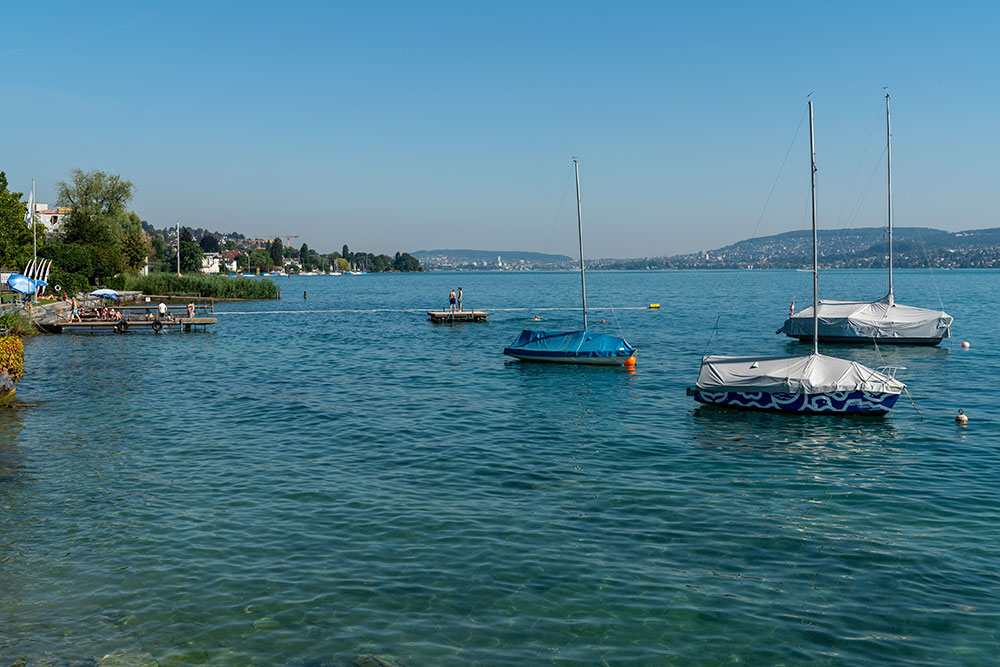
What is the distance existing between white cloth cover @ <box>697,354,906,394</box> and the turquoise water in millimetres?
1444

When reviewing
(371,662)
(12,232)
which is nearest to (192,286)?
(12,232)

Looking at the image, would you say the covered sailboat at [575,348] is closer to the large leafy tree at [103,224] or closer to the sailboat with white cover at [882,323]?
the sailboat with white cover at [882,323]

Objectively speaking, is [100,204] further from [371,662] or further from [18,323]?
[371,662]

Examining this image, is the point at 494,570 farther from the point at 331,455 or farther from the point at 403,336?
the point at 403,336

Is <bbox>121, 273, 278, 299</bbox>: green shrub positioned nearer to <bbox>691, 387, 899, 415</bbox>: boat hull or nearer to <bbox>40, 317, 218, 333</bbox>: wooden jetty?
<bbox>40, 317, 218, 333</bbox>: wooden jetty

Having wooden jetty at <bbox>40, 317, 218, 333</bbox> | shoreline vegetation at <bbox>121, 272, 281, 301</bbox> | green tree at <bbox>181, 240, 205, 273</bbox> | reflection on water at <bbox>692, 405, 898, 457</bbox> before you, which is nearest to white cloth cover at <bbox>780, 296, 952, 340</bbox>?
reflection on water at <bbox>692, 405, 898, 457</bbox>

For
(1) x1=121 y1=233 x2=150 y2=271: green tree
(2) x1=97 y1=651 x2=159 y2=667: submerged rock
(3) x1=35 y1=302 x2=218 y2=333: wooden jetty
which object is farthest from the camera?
(1) x1=121 y1=233 x2=150 y2=271: green tree

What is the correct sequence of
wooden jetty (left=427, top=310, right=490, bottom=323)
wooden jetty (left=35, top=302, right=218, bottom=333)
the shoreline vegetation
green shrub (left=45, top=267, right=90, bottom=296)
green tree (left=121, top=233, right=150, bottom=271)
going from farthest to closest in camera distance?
1. green tree (left=121, top=233, right=150, bottom=271)
2. the shoreline vegetation
3. green shrub (left=45, top=267, right=90, bottom=296)
4. wooden jetty (left=427, top=310, right=490, bottom=323)
5. wooden jetty (left=35, top=302, right=218, bottom=333)

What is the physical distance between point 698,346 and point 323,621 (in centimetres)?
4937

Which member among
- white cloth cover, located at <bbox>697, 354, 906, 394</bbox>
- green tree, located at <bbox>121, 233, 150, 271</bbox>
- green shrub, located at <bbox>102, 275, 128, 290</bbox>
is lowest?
white cloth cover, located at <bbox>697, 354, 906, 394</bbox>

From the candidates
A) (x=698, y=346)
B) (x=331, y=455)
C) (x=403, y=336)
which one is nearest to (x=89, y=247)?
(x=403, y=336)

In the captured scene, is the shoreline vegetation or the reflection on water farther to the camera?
the shoreline vegetation

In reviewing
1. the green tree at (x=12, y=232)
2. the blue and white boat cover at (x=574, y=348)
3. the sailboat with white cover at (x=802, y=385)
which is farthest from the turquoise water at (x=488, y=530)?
the green tree at (x=12, y=232)

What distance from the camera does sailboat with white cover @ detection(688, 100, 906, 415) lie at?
30.1m
